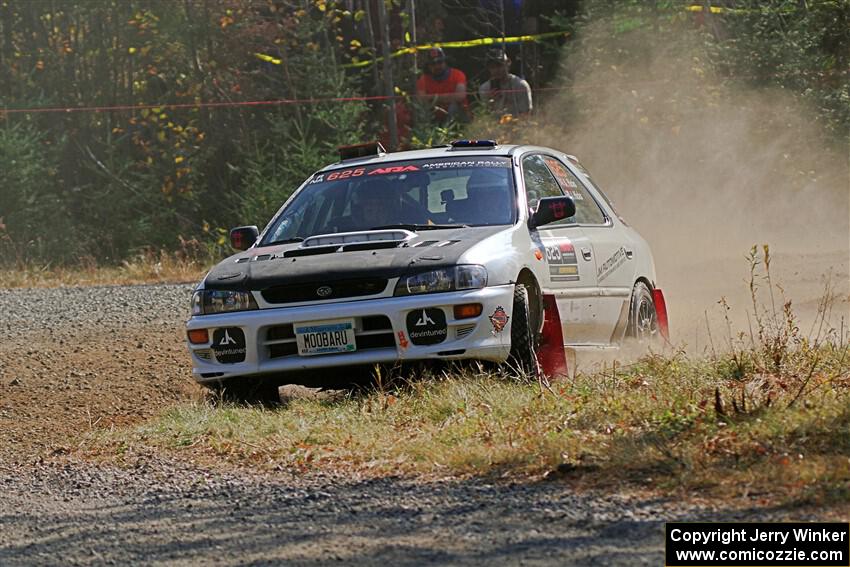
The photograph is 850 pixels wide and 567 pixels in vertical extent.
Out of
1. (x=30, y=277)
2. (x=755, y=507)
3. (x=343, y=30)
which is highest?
(x=343, y=30)

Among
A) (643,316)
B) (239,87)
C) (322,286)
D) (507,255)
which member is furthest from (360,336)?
(239,87)

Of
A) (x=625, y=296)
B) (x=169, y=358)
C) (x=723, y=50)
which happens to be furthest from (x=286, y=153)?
(x=625, y=296)

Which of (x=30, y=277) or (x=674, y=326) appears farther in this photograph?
Result: (x=30, y=277)

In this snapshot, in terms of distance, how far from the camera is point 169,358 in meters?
11.3

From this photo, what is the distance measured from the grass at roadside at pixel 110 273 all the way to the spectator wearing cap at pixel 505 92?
5.05 m

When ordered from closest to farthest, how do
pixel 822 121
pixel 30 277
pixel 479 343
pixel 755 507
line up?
pixel 755 507
pixel 479 343
pixel 30 277
pixel 822 121

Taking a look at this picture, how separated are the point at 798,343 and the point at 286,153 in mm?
15063

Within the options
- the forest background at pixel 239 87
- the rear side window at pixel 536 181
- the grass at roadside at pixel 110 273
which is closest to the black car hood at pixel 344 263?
the rear side window at pixel 536 181

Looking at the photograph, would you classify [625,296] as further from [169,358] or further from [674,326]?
[169,358]

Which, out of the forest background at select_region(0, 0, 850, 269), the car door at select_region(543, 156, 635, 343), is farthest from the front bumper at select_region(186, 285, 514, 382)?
the forest background at select_region(0, 0, 850, 269)

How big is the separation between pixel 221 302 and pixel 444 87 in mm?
14555

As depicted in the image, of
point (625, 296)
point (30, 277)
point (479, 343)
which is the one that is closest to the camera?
point (479, 343)

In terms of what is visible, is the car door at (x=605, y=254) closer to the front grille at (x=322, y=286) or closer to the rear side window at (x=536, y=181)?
the rear side window at (x=536, y=181)

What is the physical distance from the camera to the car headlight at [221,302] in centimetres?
789
